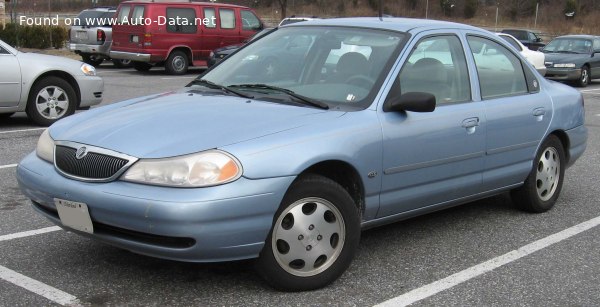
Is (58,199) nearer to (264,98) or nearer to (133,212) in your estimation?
(133,212)

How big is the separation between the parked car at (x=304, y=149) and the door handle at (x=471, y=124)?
0.02 m

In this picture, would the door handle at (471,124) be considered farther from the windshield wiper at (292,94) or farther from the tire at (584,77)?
the tire at (584,77)

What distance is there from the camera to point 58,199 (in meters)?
3.85

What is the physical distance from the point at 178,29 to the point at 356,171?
1631cm

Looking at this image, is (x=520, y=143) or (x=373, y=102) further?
(x=520, y=143)

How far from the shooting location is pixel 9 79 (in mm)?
9414

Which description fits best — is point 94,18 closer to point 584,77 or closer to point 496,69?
point 584,77

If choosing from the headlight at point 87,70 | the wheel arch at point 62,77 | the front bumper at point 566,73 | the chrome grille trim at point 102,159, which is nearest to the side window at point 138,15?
the headlight at point 87,70

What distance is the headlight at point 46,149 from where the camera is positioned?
410 centimetres

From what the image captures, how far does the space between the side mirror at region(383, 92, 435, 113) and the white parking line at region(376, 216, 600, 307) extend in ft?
3.27

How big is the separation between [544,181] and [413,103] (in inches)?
80.7

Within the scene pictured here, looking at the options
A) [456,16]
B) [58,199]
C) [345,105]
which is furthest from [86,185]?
[456,16]

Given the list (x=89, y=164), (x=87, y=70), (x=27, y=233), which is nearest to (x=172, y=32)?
(x=87, y=70)

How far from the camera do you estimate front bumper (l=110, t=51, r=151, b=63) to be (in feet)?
63.7
